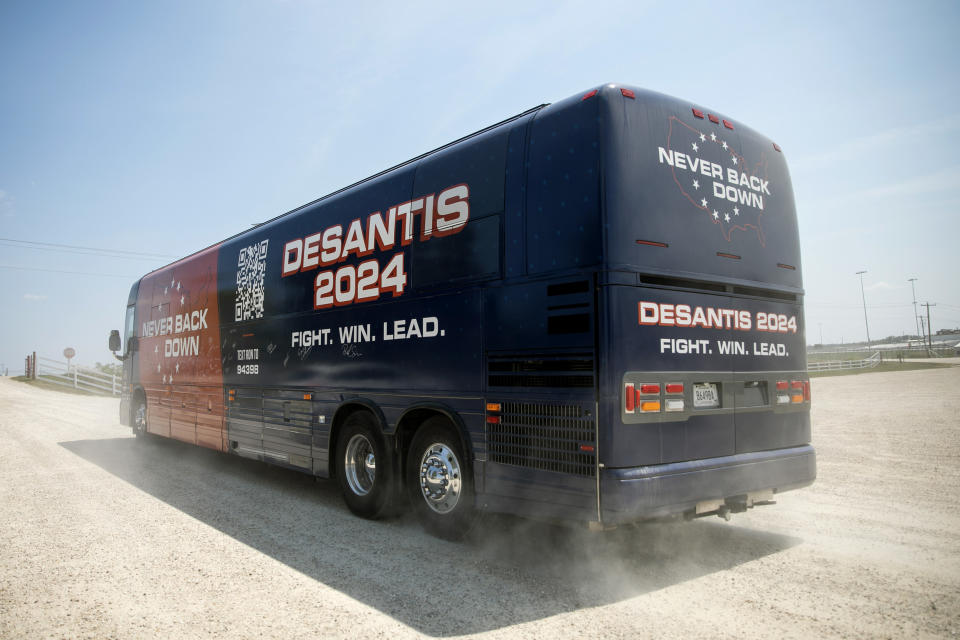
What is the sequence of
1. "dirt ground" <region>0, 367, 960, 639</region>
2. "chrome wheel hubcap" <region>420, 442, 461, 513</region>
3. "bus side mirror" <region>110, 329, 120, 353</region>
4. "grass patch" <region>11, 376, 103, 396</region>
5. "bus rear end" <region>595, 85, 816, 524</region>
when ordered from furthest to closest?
"grass patch" <region>11, 376, 103, 396</region> → "bus side mirror" <region>110, 329, 120, 353</region> → "chrome wheel hubcap" <region>420, 442, 461, 513</region> → "bus rear end" <region>595, 85, 816, 524</region> → "dirt ground" <region>0, 367, 960, 639</region>

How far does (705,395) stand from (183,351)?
914 cm

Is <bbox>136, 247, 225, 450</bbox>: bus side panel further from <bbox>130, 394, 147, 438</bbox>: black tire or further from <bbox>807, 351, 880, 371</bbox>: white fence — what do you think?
<bbox>807, 351, 880, 371</bbox>: white fence

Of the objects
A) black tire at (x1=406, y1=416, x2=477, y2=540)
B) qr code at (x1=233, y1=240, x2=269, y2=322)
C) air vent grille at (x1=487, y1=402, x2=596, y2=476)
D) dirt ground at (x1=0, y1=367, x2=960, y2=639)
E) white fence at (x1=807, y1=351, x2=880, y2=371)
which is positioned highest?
qr code at (x1=233, y1=240, x2=269, y2=322)

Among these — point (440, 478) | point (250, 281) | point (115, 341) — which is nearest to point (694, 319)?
point (440, 478)

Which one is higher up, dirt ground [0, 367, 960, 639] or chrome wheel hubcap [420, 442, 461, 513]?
chrome wheel hubcap [420, 442, 461, 513]

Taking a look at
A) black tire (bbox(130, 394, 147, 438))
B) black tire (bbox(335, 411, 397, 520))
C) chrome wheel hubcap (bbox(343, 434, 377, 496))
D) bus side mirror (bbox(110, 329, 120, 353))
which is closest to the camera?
black tire (bbox(335, 411, 397, 520))

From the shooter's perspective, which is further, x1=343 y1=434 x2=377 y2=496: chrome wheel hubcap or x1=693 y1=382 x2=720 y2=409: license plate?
x1=343 y1=434 x2=377 y2=496: chrome wheel hubcap

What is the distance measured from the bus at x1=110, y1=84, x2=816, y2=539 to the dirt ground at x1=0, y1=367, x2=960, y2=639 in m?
0.49

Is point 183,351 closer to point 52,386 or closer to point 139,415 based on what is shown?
point 139,415

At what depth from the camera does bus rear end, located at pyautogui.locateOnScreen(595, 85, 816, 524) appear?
13.8ft

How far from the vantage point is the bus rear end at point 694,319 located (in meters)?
4.22

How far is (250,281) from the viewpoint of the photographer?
347 inches

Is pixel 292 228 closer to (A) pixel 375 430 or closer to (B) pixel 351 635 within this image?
(A) pixel 375 430

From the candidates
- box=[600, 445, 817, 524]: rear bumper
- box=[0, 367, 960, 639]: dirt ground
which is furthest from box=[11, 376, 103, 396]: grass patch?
box=[600, 445, 817, 524]: rear bumper
